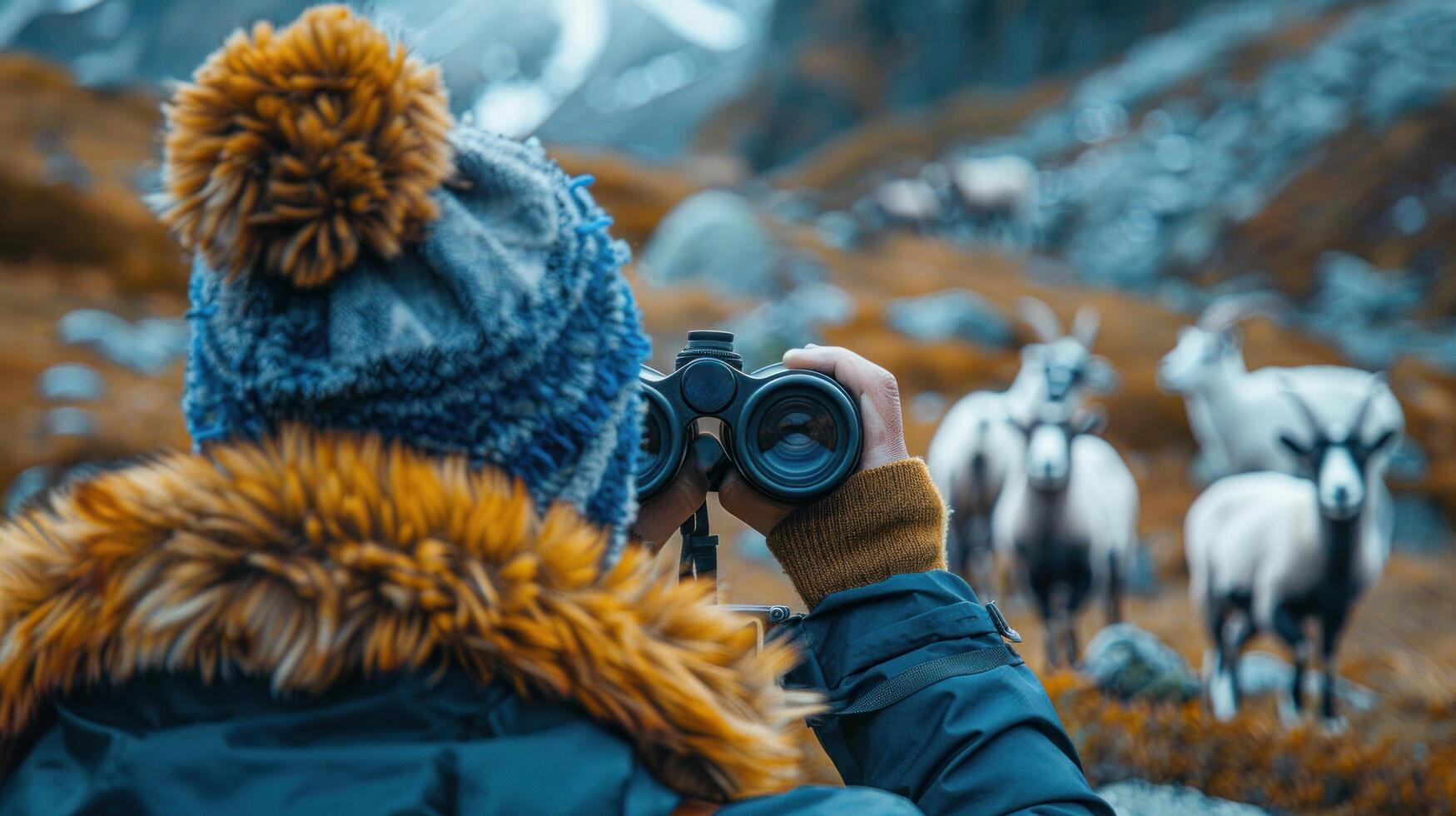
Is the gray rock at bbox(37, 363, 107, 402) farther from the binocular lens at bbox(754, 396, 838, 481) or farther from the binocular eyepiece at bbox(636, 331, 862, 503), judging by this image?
the binocular lens at bbox(754, 396, 838, 481)

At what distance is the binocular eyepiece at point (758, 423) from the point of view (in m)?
1.27

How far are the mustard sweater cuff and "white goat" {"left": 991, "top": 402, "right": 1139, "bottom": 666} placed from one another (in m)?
3.89

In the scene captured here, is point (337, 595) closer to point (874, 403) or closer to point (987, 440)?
point (874, 403)

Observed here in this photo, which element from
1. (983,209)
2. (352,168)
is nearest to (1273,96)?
(983,209)

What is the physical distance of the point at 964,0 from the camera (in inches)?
1549

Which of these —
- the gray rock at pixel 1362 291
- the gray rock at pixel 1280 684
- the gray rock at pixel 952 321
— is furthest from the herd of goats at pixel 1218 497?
the gray rock at pixel 1362 291

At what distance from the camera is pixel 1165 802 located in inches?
102

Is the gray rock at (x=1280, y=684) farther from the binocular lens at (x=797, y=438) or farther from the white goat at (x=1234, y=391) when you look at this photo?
the binocular lens at (x=797, y=438)

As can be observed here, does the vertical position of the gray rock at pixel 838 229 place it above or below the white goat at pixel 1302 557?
above

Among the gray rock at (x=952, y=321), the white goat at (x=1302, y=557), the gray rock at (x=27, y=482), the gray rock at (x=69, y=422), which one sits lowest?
the white goat at (x=1302, y=557)

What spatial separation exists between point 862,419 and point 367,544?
2.57ft

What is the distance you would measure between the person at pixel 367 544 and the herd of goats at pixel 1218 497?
4.33m

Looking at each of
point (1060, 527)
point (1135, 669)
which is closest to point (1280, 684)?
point (1060, 527)

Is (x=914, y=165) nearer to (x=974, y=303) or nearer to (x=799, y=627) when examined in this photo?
(x=974, y=303)
